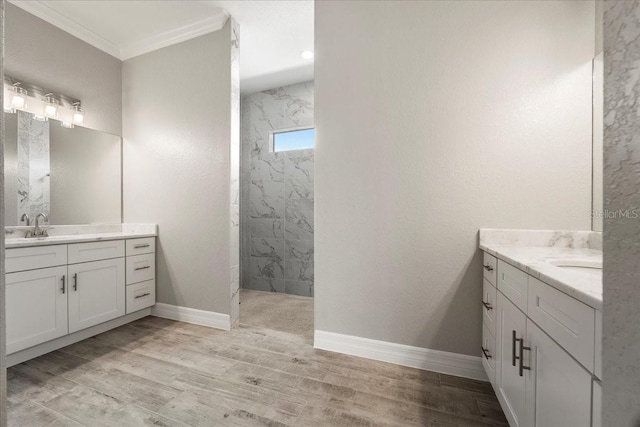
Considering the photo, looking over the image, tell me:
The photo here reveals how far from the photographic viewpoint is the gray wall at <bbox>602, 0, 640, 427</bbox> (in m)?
0.32

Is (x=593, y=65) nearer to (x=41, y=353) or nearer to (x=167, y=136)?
(x=167, y=136)

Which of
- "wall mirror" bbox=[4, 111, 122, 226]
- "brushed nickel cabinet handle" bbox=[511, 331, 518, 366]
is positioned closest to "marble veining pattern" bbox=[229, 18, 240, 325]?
"wall mirror" bbox=[4, 111, 122, 226]

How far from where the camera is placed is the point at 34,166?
233 centimetres

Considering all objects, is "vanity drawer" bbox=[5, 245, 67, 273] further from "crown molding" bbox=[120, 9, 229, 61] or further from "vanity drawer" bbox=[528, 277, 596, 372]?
"vanity drawer" bbox=[528, 277, 596, 372]

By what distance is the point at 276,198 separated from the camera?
3.88 m

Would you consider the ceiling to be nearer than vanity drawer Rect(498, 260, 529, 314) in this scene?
No

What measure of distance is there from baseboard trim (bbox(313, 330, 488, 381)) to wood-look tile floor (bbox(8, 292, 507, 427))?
0.17 ft

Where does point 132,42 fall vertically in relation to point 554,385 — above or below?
above

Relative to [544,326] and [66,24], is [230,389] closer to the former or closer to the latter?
[544,326]

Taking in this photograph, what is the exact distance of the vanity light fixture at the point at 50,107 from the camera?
7.83 ft

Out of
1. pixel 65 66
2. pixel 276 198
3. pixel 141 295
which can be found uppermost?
pixel 65 66

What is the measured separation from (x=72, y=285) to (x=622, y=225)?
297 centimetres

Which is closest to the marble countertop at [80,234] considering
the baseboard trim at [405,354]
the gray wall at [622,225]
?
the baseboard trim at [405,354]

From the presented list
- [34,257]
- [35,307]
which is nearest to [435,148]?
[34,257]
